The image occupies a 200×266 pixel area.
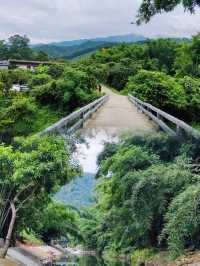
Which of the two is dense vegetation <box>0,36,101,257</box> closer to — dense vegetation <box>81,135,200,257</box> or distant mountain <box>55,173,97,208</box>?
distant mountain <box>55,173,97,208</box>

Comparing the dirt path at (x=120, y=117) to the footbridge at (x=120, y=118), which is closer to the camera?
the footbridge at (x=120, y=118)

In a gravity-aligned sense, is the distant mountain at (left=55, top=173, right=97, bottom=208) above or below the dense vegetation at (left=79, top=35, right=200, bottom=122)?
below

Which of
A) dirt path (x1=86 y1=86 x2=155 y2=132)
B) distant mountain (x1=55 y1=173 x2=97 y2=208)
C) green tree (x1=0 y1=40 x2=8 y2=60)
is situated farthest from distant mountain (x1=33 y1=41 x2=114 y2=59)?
green tree (x1=0 y1=40 x2=8 y2=60)

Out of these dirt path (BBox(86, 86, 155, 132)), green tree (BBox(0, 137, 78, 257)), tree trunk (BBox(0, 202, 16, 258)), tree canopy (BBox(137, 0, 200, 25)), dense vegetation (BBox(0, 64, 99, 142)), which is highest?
tree canopy (BBox(137, 0, 200, 25))

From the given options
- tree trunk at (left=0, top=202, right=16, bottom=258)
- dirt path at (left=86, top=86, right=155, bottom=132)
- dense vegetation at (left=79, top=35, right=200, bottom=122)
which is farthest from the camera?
tree trunk at (left=0, top=202, right=16, bottom=258)

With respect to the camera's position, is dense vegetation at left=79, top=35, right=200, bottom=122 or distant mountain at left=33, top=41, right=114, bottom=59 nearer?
dense vegetation at left=79, top=35, right=200, bottom=122

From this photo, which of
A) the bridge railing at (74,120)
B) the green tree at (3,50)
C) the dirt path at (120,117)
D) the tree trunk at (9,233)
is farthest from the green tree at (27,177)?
the green tree at (3,50)

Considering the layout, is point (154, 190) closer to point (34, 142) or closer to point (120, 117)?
point (120, 117)

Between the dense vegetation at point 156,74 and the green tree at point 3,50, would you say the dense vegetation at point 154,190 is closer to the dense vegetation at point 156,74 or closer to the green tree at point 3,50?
the dense vegetation at point 156,74
